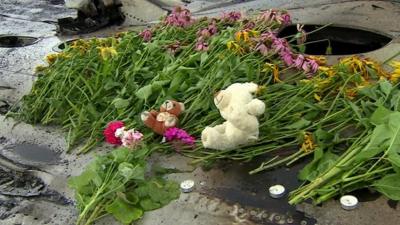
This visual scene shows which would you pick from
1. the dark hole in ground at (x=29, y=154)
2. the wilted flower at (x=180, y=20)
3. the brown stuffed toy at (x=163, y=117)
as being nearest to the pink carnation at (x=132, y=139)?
the brown stuffed toy at (x=163, y=117)

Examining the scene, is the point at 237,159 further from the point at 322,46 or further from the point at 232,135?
the point at 322,46

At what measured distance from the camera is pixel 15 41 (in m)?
6.63

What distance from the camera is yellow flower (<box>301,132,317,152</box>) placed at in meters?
3.22

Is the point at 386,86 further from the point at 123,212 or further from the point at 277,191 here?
the point at 123,212

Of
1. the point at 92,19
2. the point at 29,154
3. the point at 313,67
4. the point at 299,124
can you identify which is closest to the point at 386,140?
the point at 299,124

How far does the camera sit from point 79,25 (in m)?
6.75

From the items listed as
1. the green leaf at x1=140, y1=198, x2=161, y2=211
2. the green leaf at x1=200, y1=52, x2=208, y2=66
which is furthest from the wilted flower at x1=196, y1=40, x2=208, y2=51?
the green leaf at x1=140, y1=198, x2=161, y2=211

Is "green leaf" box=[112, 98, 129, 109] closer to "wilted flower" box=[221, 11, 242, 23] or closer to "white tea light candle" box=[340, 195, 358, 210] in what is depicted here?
"wilted flower" box=[221, 11, 242, 23]

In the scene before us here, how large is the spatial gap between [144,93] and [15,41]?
340cm

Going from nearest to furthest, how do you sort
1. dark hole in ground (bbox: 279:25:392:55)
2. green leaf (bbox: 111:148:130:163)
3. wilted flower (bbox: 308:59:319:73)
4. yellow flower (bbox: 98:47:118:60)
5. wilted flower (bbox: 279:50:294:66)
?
green leaf (bbox: 111:148:130:163)
wilted flower (bbox: 308:59:319:73)
wilted flower (bbox: 279:50:294:66)
yellow flower (bbox: 98:47:118:60)
dark hole in ground (bbox: 279:25:392:55)

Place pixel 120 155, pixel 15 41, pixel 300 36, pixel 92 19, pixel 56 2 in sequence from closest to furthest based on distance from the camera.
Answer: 1. pixel 120 155
2. pixel 300 36
3. pixel 15 41
4. pixel 92 19
5. pixel 56 2

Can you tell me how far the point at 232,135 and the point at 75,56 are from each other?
1.79 meters

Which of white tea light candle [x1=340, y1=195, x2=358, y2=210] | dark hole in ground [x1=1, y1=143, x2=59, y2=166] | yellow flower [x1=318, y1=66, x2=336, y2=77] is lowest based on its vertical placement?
dark hole in ground [x1=1, y1=143, x2=59, y2=166]

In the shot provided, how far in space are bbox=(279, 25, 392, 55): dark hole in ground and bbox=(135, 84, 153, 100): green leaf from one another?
164 cm
